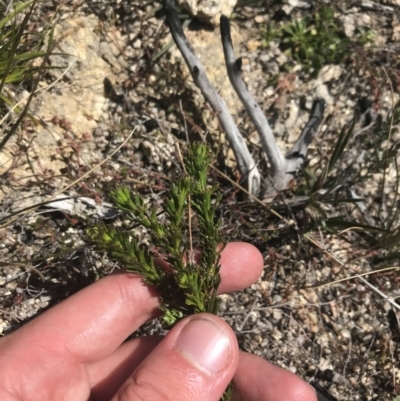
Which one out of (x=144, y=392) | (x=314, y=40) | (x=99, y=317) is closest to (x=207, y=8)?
(x=314, y=40)

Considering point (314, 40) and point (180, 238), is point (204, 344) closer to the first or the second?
point (180, 238)

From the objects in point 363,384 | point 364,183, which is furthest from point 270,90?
point 363,384

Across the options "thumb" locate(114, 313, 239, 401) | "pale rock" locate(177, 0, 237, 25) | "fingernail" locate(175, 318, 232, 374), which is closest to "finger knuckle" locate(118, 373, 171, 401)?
"thumb" locate(114, 313, 239, 401)

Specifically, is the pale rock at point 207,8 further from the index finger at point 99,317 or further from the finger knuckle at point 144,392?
the finger knuckle at point 144,392

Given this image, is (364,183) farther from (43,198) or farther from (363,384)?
(43,198)

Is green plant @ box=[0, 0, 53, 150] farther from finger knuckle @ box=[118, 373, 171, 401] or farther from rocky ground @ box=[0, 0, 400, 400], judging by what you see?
finger knuckle @ box=[118, 373, 171, 401]

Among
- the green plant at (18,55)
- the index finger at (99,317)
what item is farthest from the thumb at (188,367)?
the green plant at (18,55)
